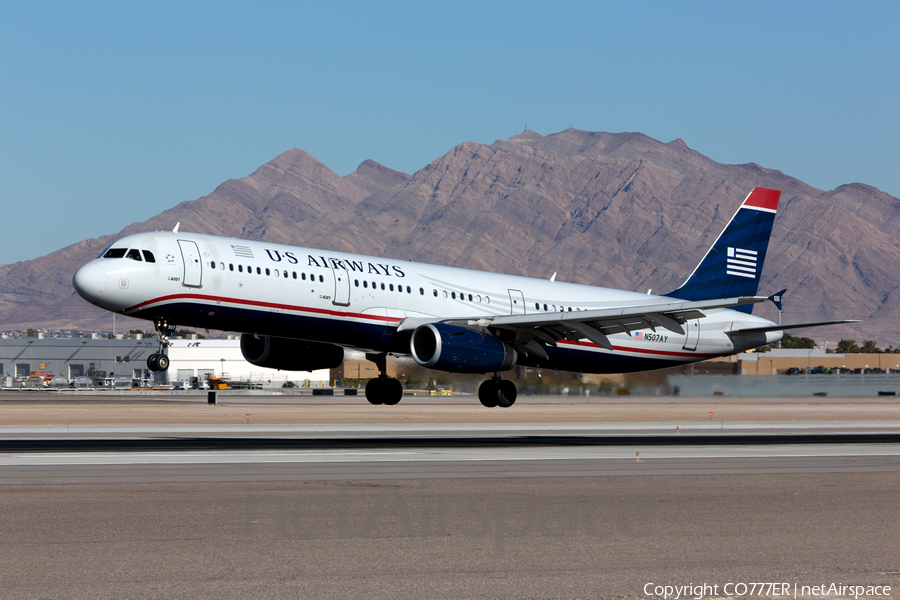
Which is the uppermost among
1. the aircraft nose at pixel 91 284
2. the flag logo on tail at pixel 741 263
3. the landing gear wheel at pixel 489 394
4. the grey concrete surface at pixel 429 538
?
the flag logo on tail at pixel 741 263

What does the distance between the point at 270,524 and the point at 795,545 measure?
907 centimetres

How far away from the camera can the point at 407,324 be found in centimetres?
4188

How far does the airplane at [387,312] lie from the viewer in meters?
37.6

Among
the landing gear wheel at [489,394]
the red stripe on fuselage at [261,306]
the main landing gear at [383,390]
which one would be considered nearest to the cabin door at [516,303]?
the landing gear wheel at [489,394]

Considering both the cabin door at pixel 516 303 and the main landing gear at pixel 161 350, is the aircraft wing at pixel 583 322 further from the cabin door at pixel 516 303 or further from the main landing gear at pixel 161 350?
the main landing gear at pixel 161 350

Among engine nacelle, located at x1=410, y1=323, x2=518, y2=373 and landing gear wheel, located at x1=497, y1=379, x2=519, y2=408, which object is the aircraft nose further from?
landing gear wheel, located at x1=497, y1=379, x2=519, y2=408

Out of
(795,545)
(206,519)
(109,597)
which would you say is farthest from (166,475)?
(795,545)

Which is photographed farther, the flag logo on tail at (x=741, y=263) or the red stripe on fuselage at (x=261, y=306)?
the flag logo on tail at (x=741, y=263)

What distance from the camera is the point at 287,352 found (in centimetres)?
4441

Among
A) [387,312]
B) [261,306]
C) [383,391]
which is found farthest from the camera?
[383,391]

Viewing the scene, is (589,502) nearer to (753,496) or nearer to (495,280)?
(753,496)

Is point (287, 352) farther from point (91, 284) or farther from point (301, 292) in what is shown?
point (91, 284)

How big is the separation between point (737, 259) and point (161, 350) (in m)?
31.1

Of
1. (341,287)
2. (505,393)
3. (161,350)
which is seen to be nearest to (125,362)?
(505,393)
